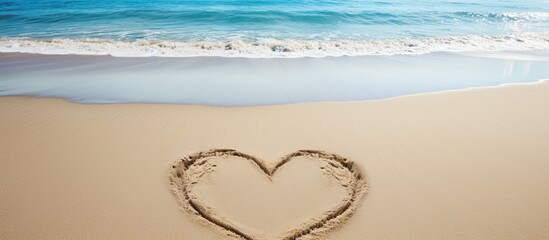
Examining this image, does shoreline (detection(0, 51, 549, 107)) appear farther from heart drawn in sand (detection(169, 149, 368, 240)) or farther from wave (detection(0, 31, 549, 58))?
heart drawn in sand (detection(169, 149, 368, 240))

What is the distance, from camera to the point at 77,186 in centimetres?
307

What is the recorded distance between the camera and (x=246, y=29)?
44.2ft

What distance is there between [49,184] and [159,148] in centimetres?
114

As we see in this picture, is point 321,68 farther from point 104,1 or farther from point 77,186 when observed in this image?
point 104,1

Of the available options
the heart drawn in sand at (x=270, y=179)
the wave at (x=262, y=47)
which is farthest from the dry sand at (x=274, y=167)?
the wave at (x=262, y=47)

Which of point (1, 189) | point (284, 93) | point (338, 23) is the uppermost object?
point (338, 23)

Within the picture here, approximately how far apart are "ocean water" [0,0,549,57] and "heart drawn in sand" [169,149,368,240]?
584 centimetres

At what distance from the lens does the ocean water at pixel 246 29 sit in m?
9.86

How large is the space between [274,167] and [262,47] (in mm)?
7168

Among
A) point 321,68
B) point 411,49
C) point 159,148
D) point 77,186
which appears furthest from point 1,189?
point 411,49

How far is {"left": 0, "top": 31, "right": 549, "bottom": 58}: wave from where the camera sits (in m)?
9.15

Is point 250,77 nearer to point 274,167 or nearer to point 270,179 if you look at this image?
point 274,167

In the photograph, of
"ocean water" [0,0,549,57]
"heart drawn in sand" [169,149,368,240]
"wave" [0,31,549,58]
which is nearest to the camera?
"heart drawn in sand" [169,149,368,240]

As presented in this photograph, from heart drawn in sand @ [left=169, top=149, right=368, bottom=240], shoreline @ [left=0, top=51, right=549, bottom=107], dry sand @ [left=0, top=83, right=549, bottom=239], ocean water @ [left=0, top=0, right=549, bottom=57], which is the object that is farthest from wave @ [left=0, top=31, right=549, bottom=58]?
heart drawn in sand @ [left=169, top=149, right=368, bottom=240]
